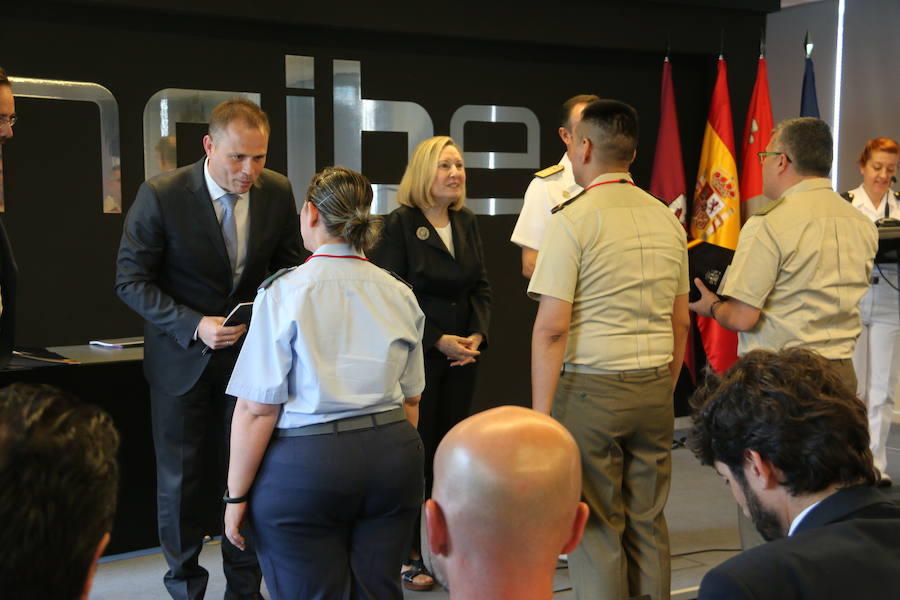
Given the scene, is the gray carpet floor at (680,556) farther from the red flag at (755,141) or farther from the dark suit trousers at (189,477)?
the red flag at (755,141)

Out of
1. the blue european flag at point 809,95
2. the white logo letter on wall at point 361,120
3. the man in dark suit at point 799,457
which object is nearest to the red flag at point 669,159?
the blue european flag at point 809,95

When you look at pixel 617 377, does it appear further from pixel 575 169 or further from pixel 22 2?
pixel 22 2

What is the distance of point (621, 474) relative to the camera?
9.59 ft

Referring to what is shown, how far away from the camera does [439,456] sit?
4.31ft

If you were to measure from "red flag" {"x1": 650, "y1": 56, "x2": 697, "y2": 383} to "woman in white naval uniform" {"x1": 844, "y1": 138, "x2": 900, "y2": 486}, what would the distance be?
95 centimetres

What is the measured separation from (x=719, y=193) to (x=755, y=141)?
40 centimetres

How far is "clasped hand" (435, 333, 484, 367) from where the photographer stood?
3484 millimetres

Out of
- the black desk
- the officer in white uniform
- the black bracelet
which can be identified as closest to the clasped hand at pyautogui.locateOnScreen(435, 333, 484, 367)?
the officer in white uniform

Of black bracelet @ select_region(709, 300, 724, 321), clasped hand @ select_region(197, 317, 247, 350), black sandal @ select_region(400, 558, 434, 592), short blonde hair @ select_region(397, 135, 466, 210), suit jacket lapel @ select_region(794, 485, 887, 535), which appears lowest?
black sandal @ select_region(400, 558, 434, 592)

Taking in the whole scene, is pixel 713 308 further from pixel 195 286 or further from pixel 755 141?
pixel 755 141

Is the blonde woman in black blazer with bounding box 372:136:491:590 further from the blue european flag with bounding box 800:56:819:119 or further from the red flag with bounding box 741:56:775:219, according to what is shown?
the blue european flag with bounding box 800:56:819:119

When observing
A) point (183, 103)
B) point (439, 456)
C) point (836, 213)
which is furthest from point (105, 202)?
point (439, 456)

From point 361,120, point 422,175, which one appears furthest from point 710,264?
point 361,120

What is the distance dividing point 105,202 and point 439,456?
3.53m
